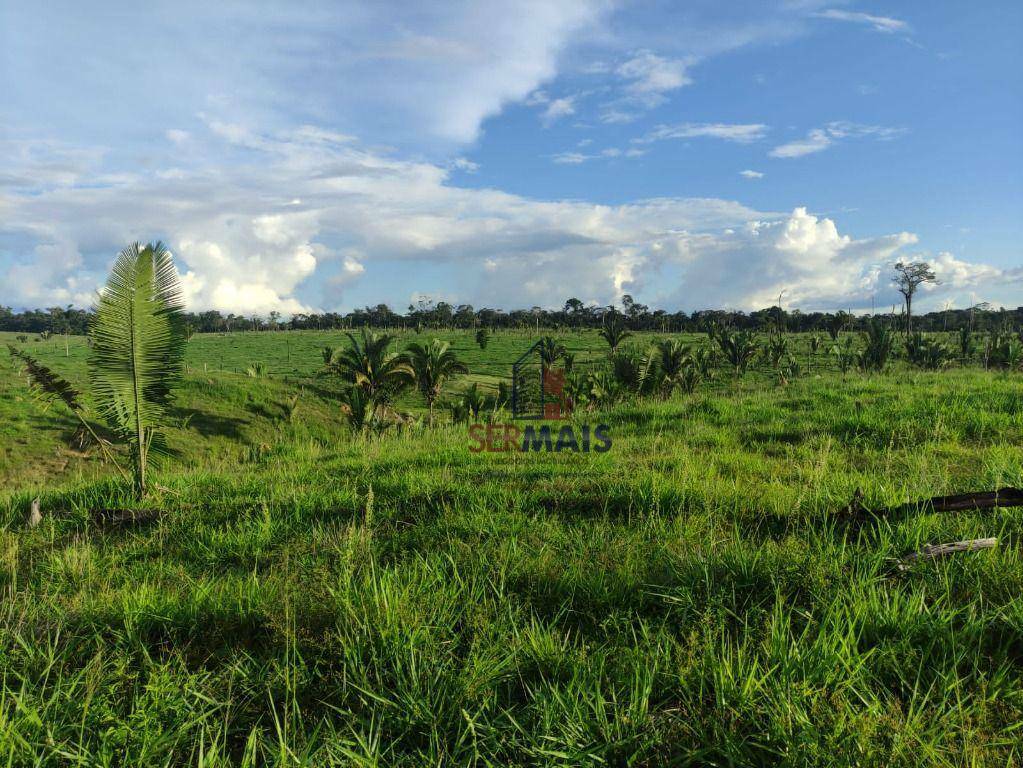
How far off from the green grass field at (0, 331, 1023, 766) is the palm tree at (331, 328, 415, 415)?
1478 cm

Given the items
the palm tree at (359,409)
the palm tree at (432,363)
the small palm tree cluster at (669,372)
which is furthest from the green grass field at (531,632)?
the small palm tree cluster at (669,372)

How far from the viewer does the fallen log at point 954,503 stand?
3.11m

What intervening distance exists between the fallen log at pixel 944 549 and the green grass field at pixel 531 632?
0.19 feet

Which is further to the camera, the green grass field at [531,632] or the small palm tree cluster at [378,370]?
the small palm tree cluster at [378,370]

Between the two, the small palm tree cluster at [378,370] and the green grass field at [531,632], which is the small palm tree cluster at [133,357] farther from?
the small palm tree cluster at [378,370]

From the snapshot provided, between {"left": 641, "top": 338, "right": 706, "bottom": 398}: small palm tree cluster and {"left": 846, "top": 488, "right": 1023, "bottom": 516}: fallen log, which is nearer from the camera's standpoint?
{"left": 846, "top": 488, "right": 1023, "bottom": 516}: fallen log

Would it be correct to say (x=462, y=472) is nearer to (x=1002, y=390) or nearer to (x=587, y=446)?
(x=587, y=446)

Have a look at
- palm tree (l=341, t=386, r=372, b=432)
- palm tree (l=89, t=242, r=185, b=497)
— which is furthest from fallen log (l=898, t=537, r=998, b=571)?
palm tree (l=341, t=386, r=372, b=432)

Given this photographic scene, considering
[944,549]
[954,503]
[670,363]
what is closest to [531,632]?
[944,549]

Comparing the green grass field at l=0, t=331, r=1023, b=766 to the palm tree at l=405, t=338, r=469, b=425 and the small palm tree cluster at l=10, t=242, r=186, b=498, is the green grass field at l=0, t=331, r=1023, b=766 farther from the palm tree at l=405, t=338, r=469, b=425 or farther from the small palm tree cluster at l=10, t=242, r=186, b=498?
the palm tree at l=405, t=338, r=469, b=425

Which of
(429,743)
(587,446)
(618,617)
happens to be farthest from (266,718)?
(587,446)

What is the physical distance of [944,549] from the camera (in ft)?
9.51

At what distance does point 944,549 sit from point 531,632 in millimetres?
2267

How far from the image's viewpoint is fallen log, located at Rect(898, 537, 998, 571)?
288 cm
